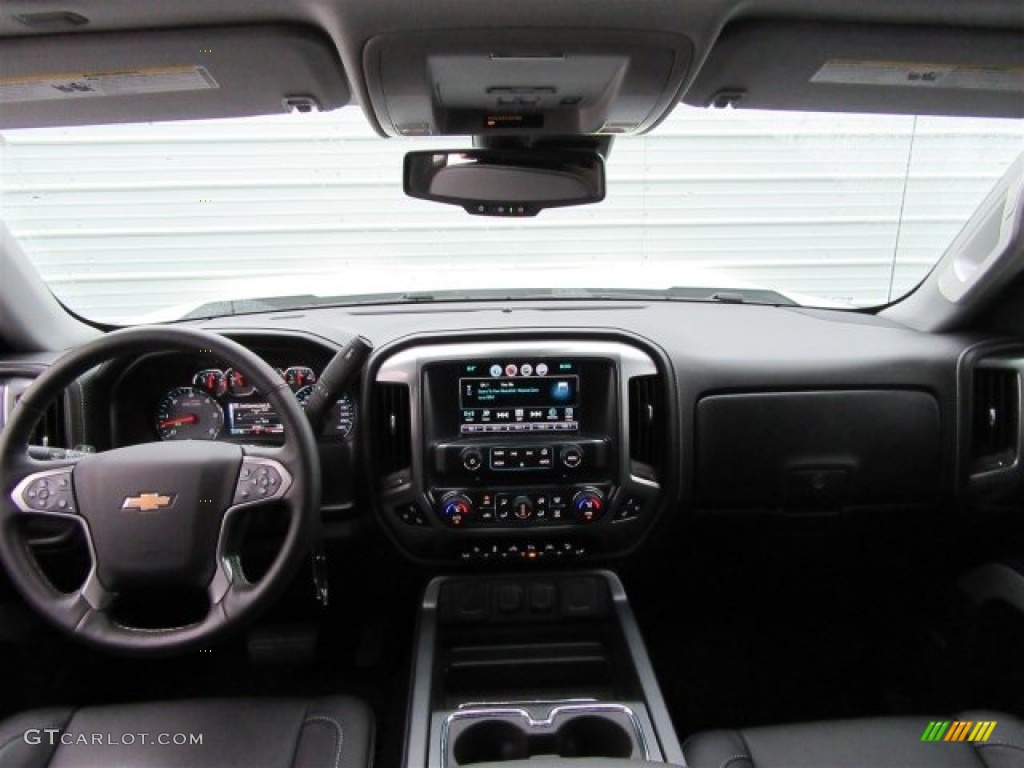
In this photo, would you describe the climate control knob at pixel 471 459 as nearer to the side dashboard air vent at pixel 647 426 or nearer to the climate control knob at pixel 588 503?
the climate control knob at pixel 588 503

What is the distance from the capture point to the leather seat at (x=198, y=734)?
5.82 ft

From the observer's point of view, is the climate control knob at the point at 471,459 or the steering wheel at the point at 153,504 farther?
the climate control knob at the point at 471,459

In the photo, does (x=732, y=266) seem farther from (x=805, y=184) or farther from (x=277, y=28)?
(x=277, y=28)

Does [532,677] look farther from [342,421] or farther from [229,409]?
[229,409]

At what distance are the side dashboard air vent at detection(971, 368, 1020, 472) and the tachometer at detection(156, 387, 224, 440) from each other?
94.0 inches

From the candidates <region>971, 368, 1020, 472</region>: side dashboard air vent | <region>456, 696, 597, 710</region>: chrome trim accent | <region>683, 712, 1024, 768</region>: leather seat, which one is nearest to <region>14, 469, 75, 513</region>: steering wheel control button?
<region>456, 696, 597, 710</region>: chrome trim accent

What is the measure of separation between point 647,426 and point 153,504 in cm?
138

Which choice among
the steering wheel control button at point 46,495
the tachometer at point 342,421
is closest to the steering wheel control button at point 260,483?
the steering wheel control button at point 46,495

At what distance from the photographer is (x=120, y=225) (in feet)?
11.1

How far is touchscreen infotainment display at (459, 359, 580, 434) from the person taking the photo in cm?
224

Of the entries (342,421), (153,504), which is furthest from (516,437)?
(153,504)

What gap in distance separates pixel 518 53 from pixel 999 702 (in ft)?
8.07

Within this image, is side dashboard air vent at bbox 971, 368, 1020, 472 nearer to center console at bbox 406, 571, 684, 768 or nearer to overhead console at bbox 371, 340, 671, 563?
overhead console at bbox 371, 340, 671, 563

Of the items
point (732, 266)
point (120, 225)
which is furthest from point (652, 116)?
point (120, 225)
